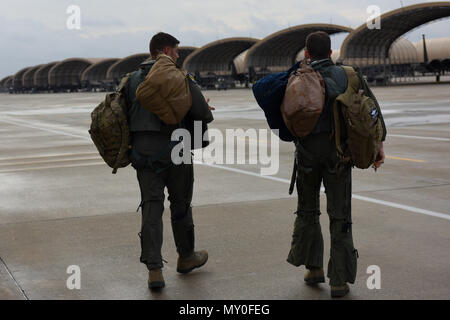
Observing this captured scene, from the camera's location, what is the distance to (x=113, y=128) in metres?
5.35

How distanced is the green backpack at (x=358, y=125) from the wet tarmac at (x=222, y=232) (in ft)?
3.59

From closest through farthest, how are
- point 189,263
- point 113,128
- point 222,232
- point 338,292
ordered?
1. point 338,292
2. point 113,128
3. point 189,263
4. point 222,232

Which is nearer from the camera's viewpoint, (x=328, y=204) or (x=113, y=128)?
(x=328, y=204)

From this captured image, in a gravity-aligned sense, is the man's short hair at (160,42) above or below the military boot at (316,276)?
above

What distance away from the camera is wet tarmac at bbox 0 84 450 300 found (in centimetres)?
542

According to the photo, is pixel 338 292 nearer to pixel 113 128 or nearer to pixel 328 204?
pixel 328 204

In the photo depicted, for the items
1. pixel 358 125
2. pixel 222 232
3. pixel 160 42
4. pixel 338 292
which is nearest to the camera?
pixel 358 125

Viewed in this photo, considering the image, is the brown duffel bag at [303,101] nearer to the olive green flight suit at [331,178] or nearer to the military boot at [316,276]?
the olive green flight suit at [331,178]

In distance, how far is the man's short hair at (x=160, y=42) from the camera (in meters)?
5.51

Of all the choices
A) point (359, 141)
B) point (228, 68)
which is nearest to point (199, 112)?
point (359, 141)

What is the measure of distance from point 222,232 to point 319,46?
9.17ft

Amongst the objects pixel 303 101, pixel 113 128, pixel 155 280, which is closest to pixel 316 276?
pixel 155 280

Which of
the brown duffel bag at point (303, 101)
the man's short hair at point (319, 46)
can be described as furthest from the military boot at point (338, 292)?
the man's short hair at point (319, 46)
